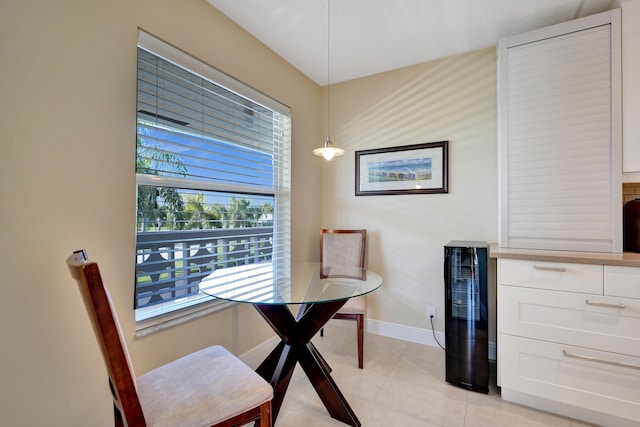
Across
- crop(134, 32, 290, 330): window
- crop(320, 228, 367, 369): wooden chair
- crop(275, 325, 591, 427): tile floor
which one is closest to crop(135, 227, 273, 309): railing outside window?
crop(134, 32, 290, 330): window

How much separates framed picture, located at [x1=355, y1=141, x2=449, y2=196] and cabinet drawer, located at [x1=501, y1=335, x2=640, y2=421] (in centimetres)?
134

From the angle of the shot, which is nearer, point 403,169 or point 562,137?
point 562,137

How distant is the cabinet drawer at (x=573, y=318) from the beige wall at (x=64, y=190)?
2054 mm

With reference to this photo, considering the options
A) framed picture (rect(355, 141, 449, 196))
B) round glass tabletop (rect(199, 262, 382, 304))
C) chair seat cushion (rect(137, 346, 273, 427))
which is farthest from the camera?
framed picture (rect(355, 141, 449, 196))

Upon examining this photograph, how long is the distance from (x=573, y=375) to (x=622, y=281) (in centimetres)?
58

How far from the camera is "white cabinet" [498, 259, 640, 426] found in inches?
59.3

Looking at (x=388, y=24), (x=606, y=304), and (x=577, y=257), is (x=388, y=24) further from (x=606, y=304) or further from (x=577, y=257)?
(x=606, y=304)

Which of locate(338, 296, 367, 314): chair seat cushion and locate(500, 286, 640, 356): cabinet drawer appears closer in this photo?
locate(500, 286, 640, 356): cabinet drawer

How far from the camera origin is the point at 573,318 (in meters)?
1.62

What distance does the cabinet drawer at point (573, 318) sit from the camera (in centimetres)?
151

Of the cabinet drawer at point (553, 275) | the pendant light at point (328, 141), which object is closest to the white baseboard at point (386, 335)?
the cabinet drawer at point (553, 275)

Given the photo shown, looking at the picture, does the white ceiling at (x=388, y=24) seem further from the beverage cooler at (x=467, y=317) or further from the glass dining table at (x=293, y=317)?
the glass dining table at (x=293, y=317)

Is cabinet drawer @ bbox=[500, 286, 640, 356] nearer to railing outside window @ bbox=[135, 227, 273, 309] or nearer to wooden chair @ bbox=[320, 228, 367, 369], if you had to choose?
wooden chair @ bbox=[320, 228, 367, 369]

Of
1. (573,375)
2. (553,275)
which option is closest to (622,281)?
(553,275)
